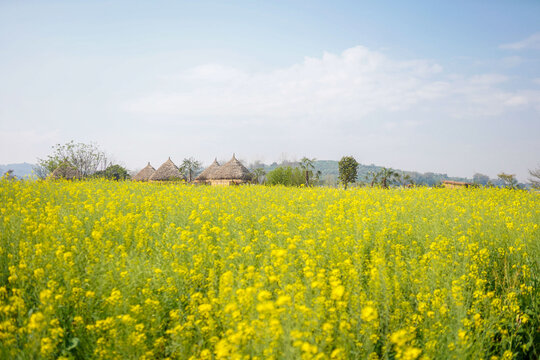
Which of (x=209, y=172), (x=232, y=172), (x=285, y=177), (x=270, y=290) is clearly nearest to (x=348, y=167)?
(x=285, y=177)

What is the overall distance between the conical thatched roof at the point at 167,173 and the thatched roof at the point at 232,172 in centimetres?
381

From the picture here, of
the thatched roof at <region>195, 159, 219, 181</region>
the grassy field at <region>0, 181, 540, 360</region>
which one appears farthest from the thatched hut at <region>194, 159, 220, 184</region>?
the grassy field at <region>0, 181, 540, 360</region>

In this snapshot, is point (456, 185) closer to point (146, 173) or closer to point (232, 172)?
point (232, 172)

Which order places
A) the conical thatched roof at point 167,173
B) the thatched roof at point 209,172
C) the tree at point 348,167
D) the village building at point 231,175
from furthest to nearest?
1. the tree at point 348,167
2. the thatched roof at point 209,172
3. the conical thatched roof at point 167,173
4. the village building at point 231,175

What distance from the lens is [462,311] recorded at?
2.98m

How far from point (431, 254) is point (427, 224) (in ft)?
6.15

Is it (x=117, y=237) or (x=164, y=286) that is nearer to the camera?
(x=164, y=286)

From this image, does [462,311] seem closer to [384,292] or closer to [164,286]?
[384,292]

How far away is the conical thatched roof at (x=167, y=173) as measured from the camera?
31.5m

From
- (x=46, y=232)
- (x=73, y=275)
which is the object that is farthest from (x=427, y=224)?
(x=46, y=232)

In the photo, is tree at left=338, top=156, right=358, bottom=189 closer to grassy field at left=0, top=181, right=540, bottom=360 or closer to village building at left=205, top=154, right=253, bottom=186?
village building at left=205, top=154, right=253, bottom=186

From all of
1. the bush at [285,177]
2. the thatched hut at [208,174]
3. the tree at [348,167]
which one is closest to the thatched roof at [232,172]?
the thatched hut at [208,174]

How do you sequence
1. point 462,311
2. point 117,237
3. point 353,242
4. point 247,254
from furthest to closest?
point 117,237
point 353,242
point 247,254
point 462,311

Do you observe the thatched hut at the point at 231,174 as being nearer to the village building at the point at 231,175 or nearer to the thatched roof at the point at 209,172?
the village building at the point at 231,175
